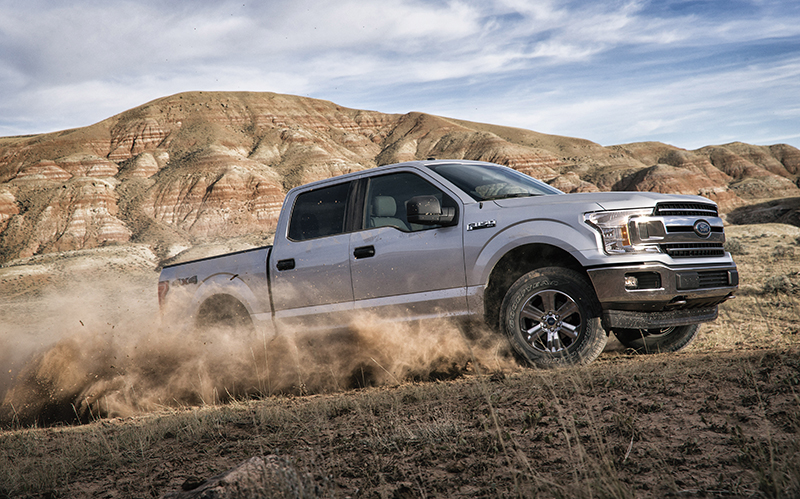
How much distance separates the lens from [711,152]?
109 meters

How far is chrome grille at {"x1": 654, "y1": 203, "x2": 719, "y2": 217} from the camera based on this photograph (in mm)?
4742

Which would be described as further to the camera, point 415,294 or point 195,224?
point 195,224

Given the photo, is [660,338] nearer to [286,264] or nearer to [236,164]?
[286,264]

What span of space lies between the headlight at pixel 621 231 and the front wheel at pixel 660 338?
4.31 feet

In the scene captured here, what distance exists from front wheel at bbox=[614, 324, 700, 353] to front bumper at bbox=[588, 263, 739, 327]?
94 cm

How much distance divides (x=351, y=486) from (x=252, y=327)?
12.7 feet

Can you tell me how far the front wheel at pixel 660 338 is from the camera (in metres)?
5.64

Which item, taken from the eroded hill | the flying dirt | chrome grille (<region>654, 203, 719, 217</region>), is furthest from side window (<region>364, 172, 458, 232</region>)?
the eroded hill

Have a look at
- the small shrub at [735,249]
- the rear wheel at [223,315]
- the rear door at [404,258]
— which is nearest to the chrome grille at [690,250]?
the rear door at [404,258]

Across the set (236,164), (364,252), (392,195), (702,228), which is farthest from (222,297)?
(236,164)

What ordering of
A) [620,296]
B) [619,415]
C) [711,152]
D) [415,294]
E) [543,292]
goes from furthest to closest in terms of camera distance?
[711,152] < [415,294] < [543,292] < [620,296] < [619,415]

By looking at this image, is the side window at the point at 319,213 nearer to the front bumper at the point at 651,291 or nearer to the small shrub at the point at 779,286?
the front bumper at the point at 651,291

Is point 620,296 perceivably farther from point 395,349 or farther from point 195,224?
point 195,224

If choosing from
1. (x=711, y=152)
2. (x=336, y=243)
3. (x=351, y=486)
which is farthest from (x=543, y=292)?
(x=711, y=152)
